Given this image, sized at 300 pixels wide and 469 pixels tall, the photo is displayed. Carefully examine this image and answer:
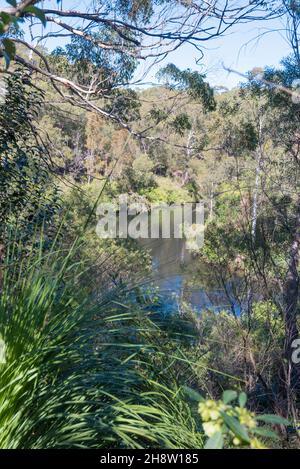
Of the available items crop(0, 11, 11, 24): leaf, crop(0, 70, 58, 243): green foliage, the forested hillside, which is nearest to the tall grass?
the forested hillside

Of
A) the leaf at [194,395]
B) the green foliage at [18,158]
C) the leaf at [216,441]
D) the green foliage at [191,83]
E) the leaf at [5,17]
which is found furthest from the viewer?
the green foliage at [191,83]

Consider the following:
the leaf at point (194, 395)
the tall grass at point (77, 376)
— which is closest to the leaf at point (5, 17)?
the tall grass at point (77, 376)

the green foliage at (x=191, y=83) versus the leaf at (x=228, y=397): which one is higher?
the green foliage at (x=191, y=83)

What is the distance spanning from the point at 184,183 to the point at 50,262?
1812cm

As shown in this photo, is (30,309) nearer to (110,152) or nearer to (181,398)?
(181,398)

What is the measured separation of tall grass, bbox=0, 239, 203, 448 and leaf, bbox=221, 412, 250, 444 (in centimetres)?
44

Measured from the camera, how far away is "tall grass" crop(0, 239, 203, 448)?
1.27 metres

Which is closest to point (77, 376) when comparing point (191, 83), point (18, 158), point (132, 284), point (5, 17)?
point (132, 284)

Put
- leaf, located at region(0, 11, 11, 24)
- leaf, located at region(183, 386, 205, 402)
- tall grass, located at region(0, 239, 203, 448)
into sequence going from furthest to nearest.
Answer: leaf, located at region(0, 11, 11, 24) → tall grass, located at region(0, 239, 203, 448) → leaf, located at region(183, 386, 205, 402)

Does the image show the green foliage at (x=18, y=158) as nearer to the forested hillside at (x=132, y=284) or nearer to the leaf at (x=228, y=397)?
the forested hillside at (x=132, y=284)

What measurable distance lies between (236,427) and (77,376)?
0.64 m

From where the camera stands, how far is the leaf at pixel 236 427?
2.74 ft

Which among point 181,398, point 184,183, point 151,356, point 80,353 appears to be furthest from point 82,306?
point 184,183

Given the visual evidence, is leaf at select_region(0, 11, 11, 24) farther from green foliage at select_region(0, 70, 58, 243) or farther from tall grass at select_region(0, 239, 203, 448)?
green foliage at select_region(0, 70, 58, 243)
